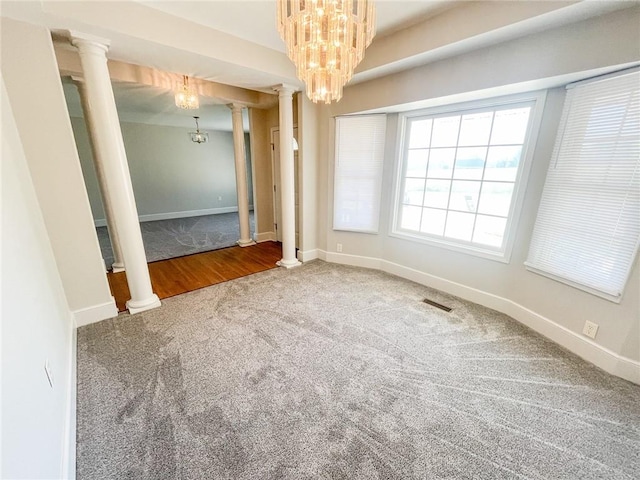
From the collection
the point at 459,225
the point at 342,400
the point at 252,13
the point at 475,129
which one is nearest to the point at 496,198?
the point at 459,225

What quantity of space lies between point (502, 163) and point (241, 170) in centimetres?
374

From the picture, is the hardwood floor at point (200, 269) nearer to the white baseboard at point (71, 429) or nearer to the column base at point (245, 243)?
the column base at point (245, 243)

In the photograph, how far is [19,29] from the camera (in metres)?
1.81

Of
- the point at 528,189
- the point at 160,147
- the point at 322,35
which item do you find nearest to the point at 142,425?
the point at 322,35

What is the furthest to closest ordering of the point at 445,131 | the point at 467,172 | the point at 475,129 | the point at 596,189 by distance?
the point at 445,131 → the point at 467,172 → the point at 475,129 → the point at 596,189

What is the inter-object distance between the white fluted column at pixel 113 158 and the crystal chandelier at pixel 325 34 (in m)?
1.66

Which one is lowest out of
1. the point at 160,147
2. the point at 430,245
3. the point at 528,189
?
the point at 430,245

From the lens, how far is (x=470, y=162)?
2734 millimetres

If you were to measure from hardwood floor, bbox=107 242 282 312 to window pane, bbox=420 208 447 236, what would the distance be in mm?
2183

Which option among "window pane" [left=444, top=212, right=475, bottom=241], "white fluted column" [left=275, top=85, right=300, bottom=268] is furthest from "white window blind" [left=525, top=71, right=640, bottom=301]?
"white fluted column" [left=275, top=85, right=300, bottom=268]

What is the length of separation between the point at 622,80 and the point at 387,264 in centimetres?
258

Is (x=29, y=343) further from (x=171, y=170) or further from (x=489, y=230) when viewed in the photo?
(x=171, y=170)

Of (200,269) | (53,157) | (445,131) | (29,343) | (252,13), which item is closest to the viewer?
(29,343)

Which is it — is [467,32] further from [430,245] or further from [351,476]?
[351,476]
